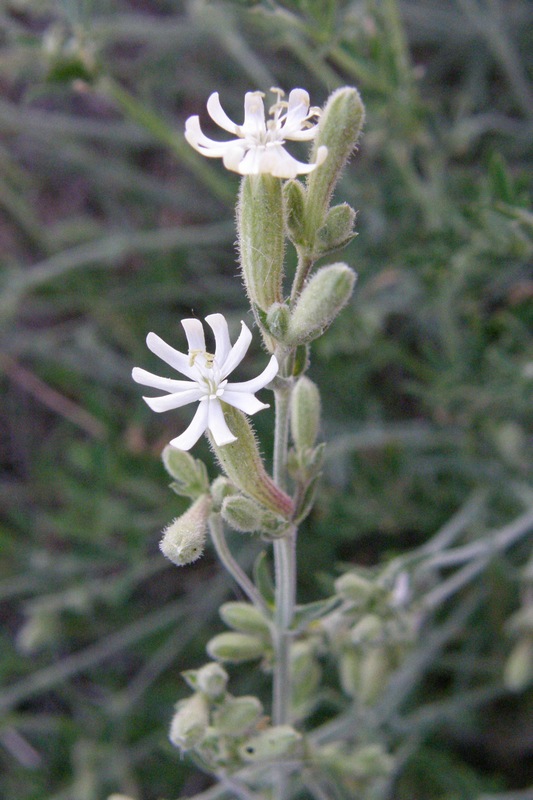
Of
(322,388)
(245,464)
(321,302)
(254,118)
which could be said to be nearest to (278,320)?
(321,302)

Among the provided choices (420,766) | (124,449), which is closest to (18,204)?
(124,449)

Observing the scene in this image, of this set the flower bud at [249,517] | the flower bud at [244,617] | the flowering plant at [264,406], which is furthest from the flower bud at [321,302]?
the flower bud at [244,617]

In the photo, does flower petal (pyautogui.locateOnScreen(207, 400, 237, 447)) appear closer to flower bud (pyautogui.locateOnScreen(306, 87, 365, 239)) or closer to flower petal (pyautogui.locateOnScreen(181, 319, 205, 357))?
flower petal (pyautogui.locateOnScreen(181, 319, 205, 357))

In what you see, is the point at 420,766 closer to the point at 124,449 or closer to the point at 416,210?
the point at 124,449

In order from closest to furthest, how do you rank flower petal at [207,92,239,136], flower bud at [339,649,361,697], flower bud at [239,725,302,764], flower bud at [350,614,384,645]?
flower petal at [207,92,239,136], flower bud at [239,725,302,764], flower bud at [350,614,384,645], flower bud at [339,649,361,697]

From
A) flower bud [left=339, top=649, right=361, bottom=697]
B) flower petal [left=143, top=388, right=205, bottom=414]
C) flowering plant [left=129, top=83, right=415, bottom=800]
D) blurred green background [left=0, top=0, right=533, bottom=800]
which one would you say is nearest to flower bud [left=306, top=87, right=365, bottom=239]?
flowering plant [left=129, top=83, right=415, bottom=800]
